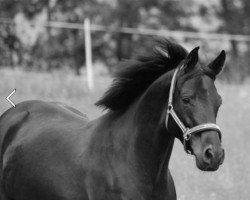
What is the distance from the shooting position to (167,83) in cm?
480

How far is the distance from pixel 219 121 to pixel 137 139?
7.86 metres

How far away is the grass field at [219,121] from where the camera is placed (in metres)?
8.60

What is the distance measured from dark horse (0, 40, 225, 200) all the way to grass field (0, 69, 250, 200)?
9.55ft

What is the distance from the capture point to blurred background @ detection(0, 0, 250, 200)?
31.0 ft

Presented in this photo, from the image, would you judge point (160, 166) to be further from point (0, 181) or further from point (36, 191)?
point (0, 181)

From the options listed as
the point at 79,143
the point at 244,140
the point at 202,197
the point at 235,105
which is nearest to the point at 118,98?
the point at 79,143

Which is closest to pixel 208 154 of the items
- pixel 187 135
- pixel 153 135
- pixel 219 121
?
pixel 187 135

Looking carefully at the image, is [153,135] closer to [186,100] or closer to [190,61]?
[186,100]

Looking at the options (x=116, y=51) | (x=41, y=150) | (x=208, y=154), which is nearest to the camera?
(x=208, y=154)

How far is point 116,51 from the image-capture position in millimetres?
21891

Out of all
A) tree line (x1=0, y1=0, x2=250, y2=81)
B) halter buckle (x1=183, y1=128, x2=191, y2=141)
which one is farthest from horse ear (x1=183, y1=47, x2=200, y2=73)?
tree line (x1=0, y1=0, x2=250, y2=81)

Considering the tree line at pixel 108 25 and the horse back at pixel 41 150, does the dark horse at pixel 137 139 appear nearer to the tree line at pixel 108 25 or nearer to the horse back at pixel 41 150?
the horse back at pixel 41 150

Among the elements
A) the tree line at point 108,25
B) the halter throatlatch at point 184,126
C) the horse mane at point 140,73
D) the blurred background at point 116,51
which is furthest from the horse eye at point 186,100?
the tree line at point 108,25

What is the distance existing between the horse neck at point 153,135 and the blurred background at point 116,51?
470 mm
